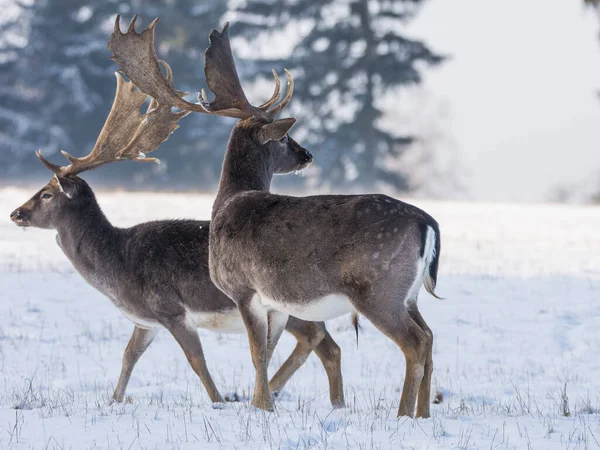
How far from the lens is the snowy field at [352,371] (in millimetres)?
5590

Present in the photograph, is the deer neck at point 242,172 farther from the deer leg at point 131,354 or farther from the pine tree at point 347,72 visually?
the pine tree at point 347,72

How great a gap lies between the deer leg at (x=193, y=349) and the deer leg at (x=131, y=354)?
540mm

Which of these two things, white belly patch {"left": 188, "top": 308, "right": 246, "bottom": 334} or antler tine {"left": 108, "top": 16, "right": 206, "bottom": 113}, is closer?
white belly patch {"left": 188, "top": 308, "right": 246, "bottom": 334}

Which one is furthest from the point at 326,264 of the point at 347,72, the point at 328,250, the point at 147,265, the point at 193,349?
the point at 347,72

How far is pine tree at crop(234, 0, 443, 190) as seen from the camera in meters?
39.7

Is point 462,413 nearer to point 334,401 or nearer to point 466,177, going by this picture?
point 334,401

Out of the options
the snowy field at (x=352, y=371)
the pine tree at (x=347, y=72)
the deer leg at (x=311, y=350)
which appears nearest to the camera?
the snowy field at (x=352, y=371)

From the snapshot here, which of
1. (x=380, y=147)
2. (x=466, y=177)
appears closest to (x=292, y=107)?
(x=380, y=147)

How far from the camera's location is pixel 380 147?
135ft

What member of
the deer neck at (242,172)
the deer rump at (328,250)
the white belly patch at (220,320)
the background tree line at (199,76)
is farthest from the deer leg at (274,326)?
the background tree line at (199,76)

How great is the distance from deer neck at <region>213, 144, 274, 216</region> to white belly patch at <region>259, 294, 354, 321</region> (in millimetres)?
1317

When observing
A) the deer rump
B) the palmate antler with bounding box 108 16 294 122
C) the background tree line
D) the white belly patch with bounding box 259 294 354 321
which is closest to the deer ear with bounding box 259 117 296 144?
the palmate antler with bounding box 108 16 294 122

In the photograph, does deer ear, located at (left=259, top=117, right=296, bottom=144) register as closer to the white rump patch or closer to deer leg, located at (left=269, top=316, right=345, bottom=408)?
deer leg, located at (left=269, top=316, right=345, bottom=408)

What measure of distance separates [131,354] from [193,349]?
2.50 feet
